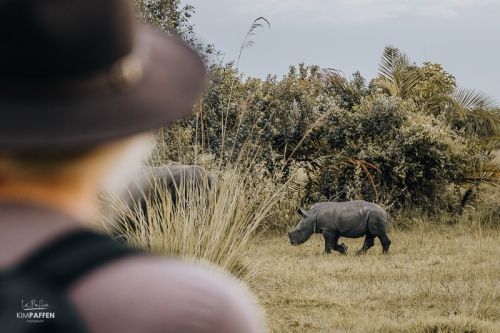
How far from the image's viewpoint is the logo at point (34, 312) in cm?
38

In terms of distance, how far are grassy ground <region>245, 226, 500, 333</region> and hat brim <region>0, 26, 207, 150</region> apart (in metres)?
3.10

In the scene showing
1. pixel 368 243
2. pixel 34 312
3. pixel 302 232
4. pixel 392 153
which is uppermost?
pixel 34 312

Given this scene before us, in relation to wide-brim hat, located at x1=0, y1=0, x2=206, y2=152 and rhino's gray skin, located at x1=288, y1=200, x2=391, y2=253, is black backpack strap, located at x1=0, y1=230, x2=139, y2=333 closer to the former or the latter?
wide-brim hat, located at x1=0, y1=0, x2=206, y2=152

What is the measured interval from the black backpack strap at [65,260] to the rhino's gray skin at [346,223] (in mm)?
6384

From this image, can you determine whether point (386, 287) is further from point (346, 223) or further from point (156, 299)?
point (156, 299)

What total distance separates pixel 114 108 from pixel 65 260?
0.15 metres

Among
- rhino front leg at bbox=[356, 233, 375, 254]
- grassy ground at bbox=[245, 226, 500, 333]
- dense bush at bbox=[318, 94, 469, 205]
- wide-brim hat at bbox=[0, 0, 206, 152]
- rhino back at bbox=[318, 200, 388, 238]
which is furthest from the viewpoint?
dense bush at bbox=[318, 94, 469, 205]

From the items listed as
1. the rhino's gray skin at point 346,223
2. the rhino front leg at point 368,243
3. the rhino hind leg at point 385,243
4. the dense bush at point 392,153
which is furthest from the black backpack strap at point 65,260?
the dense bush at point 392,153

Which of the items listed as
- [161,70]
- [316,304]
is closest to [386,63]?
[316,304]

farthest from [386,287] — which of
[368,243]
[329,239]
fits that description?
[368,243]

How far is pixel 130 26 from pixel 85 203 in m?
0.20

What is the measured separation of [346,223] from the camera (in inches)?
261

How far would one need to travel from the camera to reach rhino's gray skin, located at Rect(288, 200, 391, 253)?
6602 millimetres

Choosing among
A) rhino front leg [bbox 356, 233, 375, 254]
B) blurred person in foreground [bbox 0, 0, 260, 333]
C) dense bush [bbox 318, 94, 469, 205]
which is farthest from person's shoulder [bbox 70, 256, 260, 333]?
dense bush [bbox 318, 94, 469, 205]
